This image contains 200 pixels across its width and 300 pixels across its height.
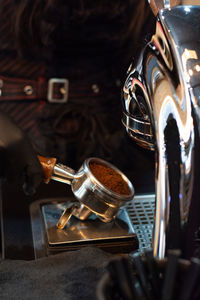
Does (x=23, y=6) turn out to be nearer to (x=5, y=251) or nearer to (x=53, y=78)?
(x=53, y=78)

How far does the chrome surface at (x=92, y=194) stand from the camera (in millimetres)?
757

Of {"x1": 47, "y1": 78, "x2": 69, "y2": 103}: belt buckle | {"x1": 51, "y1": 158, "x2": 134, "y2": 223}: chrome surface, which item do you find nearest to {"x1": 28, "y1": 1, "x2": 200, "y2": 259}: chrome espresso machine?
{"x1": 51, "y1": 158, "x2": 134, "y2": 223}: chrome surface

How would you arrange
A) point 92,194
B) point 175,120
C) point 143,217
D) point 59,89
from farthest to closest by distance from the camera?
point 59,89 < point 143,217 < point 92,194 < point 175,120

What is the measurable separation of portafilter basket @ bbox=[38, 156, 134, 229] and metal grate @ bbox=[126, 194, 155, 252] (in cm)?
7

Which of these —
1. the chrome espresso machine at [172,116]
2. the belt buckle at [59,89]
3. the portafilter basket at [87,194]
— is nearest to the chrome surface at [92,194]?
the portafilter basket at [87,194]

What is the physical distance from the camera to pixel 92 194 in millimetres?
767

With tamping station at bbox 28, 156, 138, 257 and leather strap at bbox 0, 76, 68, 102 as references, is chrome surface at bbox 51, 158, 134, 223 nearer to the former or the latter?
tamping station at bbox 28, 156, 138, 257

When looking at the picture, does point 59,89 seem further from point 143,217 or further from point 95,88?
point 143,217

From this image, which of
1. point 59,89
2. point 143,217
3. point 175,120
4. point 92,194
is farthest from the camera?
point 59,89

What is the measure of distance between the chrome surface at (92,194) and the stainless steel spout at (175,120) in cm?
20

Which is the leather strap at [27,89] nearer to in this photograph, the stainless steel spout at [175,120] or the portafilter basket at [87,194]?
the portafilter basket at [87,194]

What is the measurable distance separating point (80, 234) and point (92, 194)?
0.09 m

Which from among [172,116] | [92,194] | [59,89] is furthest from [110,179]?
[59,89]

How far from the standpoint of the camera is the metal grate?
808mm
